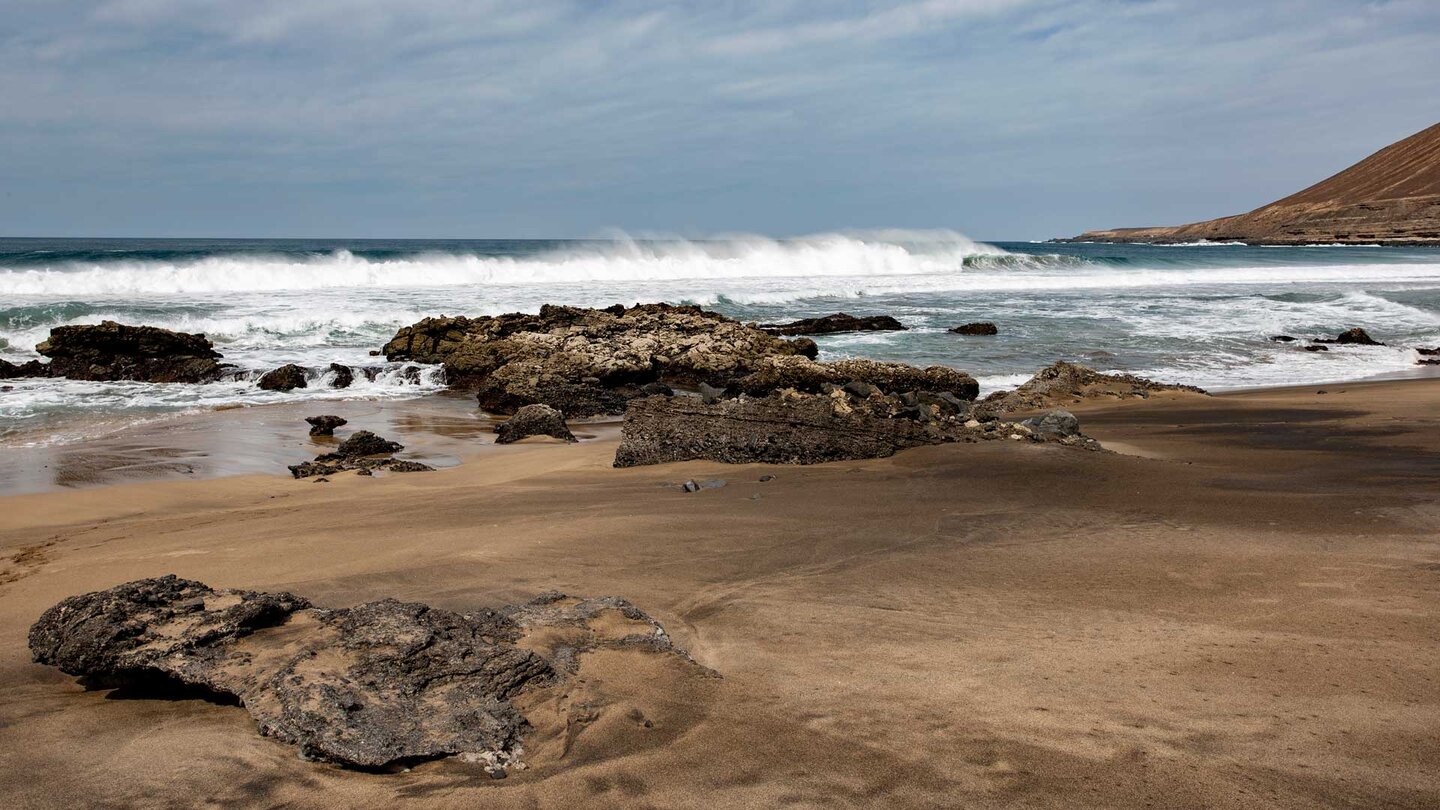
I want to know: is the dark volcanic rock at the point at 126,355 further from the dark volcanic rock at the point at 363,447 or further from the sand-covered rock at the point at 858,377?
the sand-covered rock at the point at 858,377

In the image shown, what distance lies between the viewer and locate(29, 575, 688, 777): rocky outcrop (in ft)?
8.95

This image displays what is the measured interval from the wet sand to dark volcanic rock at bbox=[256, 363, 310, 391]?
7725mm

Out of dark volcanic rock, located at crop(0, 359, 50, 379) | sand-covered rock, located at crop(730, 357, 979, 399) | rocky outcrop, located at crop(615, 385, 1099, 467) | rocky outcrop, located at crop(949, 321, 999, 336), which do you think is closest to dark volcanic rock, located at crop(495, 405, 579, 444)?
rocky outcrop, located at crop(615, 385, 1099, 467)

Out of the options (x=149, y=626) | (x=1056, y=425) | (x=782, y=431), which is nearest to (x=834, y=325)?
(x=1056, y=425)

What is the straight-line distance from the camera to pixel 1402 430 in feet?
29.6

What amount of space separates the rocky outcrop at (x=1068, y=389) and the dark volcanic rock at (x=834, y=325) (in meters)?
10.7

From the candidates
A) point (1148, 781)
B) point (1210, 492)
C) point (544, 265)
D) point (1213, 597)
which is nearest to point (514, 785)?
point (1148, 781)

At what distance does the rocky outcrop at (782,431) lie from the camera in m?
7.78

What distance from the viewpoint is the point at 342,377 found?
624 inches

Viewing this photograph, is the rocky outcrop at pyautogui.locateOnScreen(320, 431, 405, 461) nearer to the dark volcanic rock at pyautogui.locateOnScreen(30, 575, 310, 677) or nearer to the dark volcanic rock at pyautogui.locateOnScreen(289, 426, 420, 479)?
the dark volcanic rock at pyautogui.locateOnScreen(289, 426, 420, 479)

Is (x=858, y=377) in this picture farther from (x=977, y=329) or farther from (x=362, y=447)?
(x=977, y=329)

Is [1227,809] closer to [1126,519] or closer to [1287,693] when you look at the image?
[1287,693]

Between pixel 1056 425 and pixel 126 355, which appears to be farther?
pixel 126 355

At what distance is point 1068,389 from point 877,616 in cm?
971
